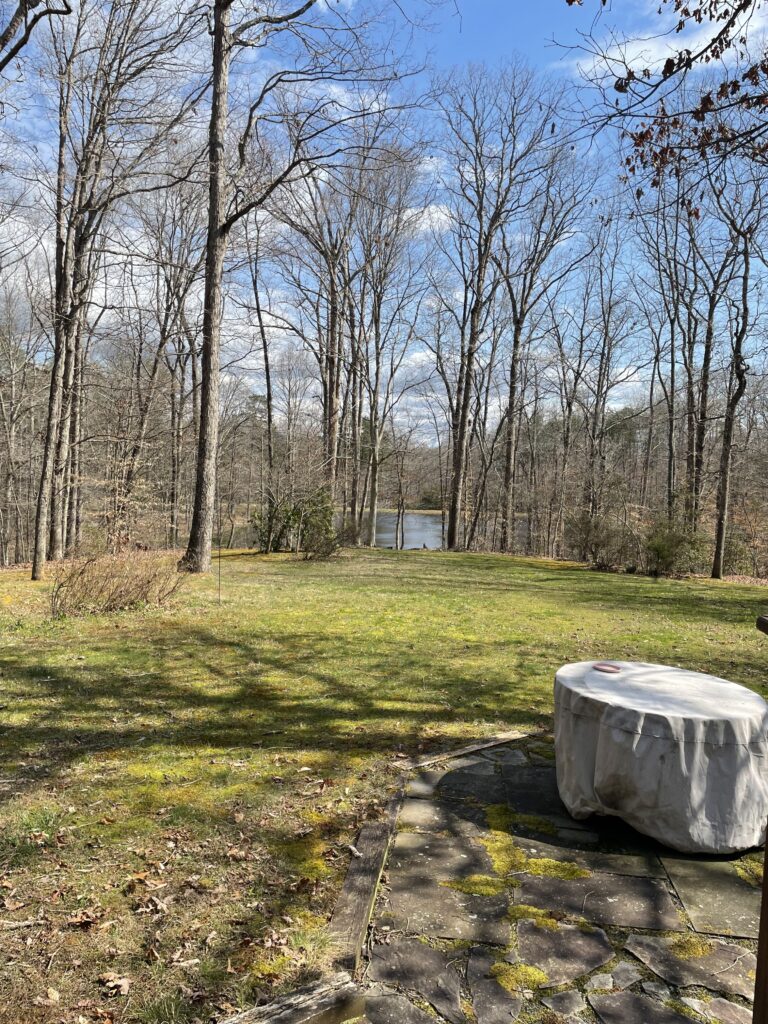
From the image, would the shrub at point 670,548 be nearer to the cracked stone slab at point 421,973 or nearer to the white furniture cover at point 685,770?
the white furniture cover at point 685,770

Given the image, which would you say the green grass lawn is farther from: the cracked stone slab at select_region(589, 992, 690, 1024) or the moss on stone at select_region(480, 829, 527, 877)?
the cracked stone slab at select_region(589, 992, 690, 1024)

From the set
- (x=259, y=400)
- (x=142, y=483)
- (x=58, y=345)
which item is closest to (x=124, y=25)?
(x=58, y=345)

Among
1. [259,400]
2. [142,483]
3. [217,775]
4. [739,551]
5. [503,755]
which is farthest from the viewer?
[259,400]

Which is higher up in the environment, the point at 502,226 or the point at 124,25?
the point at 502,226

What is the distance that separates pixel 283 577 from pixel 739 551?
14349 millimetres

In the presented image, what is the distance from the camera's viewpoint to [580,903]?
2527mm

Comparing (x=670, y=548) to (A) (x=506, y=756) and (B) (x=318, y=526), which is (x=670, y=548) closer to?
(B) (x=318, y=526)

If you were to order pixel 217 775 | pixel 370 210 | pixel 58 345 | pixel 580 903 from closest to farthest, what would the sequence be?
pixel 580 903, pixel 217 775, pixel 58 345, pixel 370 210

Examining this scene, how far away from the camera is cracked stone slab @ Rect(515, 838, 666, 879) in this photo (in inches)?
110

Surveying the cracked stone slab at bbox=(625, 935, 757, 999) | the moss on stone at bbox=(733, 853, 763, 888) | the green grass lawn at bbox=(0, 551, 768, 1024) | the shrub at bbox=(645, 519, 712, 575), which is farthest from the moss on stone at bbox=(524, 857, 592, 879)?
the shrub at bbox=(645, 519, 712, 575)

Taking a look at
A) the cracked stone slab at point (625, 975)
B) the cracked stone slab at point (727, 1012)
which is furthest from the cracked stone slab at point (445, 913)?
the cracked stone slab at point (727, 1012)

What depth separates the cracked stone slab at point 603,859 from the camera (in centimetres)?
279

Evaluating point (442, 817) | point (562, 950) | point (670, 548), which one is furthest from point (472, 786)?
point (670, 548)

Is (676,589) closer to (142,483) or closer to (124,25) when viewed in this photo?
(142,483)
